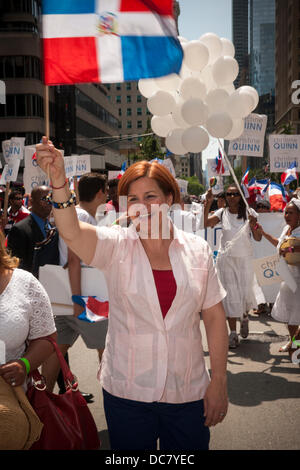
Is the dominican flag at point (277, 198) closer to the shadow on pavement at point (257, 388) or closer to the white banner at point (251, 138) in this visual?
the white banner at point (251, 138)


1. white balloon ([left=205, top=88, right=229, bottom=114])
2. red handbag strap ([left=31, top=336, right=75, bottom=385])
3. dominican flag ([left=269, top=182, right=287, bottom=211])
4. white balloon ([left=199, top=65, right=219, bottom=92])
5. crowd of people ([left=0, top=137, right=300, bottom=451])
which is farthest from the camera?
dominican flag ([left=269, top=182, right=287, bottom=211])

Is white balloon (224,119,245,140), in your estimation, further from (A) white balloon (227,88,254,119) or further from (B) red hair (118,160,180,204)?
(B) red hair (118,160,180,204)

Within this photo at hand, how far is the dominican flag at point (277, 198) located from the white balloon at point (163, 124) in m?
5.41

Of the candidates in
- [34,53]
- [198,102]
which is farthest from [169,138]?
[34,53]

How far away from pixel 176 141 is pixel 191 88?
0.68 metres

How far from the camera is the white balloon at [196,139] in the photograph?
5176 millimetres

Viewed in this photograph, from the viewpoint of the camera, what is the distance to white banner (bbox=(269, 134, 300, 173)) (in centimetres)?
1034

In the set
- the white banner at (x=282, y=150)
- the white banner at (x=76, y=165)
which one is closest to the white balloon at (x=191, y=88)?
the white banner at (x=282, y=150)

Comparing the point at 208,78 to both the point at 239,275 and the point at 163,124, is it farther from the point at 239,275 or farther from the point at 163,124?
the point at 239,275

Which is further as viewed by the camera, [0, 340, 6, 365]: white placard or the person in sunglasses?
the person in sunglasses

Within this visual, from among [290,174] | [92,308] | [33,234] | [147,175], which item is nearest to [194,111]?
[33,234]

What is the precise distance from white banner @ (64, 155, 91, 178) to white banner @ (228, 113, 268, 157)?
15.2ft

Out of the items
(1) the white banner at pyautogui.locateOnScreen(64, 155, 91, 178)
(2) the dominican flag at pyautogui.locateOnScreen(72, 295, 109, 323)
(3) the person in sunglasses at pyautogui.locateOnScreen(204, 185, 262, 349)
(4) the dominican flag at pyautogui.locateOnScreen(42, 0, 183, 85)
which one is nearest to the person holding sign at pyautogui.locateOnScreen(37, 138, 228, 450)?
(4) the dominican flag at pyautogui.locateOnScreen(42, 0, 183, 85)

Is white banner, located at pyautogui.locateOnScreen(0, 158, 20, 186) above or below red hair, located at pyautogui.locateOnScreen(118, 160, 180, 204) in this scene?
above
